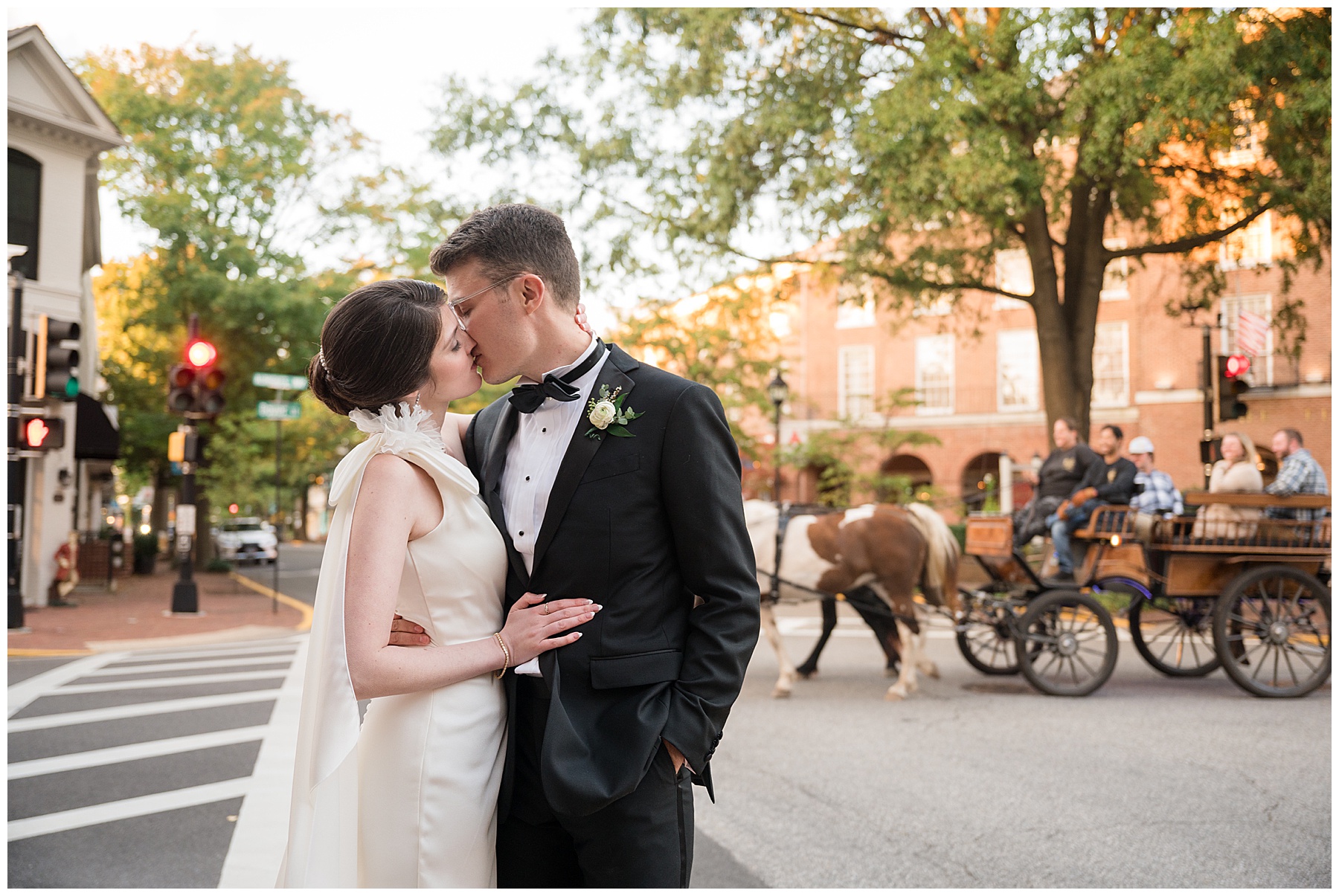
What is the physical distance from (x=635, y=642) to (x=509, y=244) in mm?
967

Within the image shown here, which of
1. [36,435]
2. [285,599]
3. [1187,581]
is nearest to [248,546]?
[285,599]

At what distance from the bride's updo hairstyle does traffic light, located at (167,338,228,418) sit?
1414 cm

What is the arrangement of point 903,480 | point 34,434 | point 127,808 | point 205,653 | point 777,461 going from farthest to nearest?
point 903,480, point 777,461, point 205,653, point 34,434, point 127,808

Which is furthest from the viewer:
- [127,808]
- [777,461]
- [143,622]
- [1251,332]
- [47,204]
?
[777,461]

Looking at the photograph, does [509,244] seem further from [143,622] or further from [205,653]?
[143,622]

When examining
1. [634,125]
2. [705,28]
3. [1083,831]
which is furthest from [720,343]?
[1083,831]

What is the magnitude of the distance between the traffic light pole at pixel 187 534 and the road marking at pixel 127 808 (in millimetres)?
10989

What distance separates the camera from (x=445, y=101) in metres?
18.8

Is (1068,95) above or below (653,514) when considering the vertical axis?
above

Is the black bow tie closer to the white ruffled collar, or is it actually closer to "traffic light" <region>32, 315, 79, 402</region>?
the white ruffled collar

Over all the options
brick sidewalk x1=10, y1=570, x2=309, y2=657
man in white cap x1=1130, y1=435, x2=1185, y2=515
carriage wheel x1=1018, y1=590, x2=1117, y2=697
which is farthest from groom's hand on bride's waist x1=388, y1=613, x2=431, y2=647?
brick sidewalk x1=10, y1=570, x2=309, y2=657

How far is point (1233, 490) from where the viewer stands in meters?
9.61

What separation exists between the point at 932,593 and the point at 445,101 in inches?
539

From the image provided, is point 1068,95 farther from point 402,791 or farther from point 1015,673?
point 402,791
